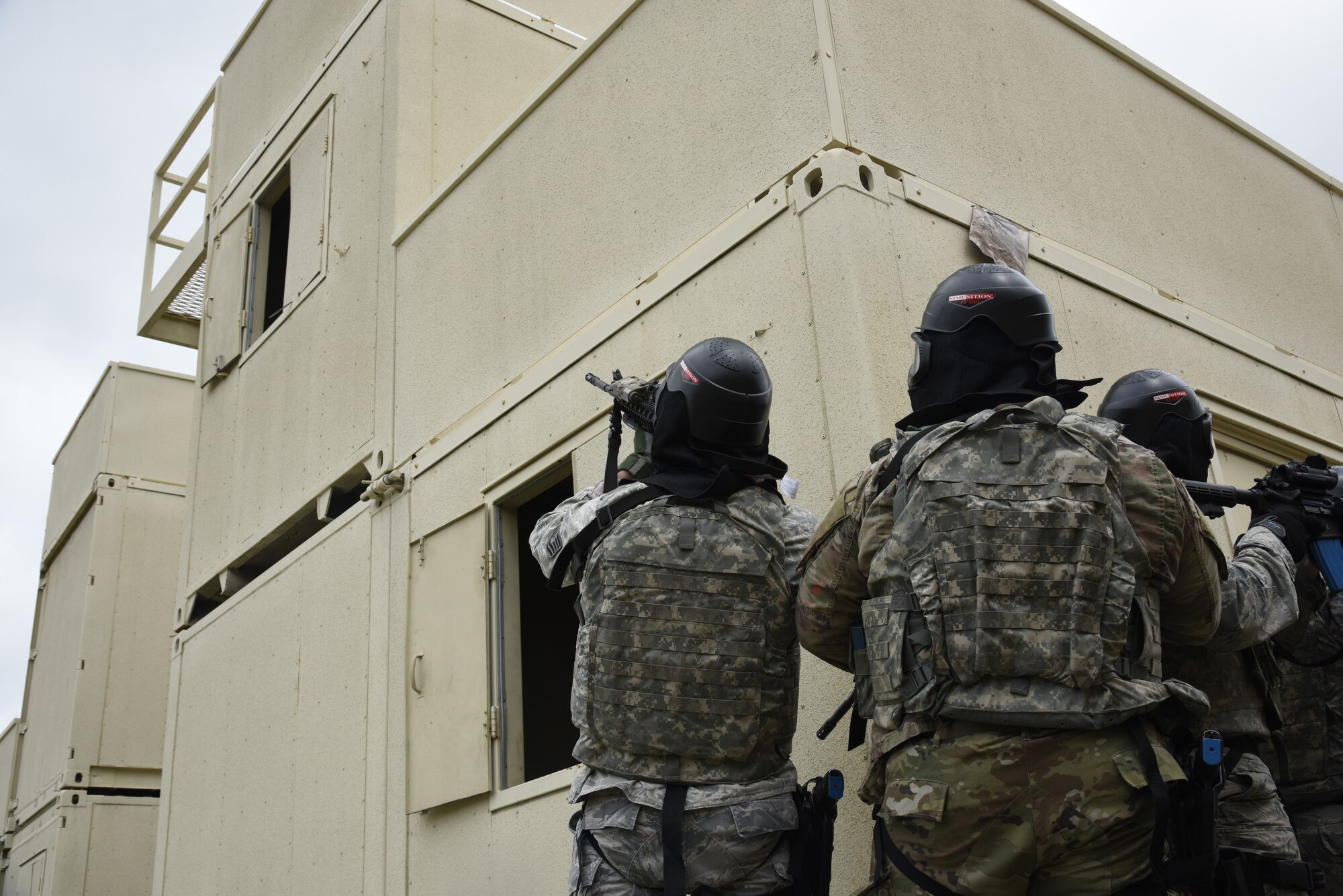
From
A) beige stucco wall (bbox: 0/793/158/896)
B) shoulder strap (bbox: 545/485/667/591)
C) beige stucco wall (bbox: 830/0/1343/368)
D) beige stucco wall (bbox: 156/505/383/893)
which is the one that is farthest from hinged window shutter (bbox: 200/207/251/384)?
shoulder strap (bbox: 545/485/667/591)

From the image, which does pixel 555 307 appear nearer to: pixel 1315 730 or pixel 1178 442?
pixel 1178 442

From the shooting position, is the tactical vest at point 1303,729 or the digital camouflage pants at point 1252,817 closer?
the digital camouflage pants at point 1252,817

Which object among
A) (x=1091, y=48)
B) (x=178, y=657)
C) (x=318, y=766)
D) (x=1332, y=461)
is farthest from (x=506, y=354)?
(x=178, y=657)

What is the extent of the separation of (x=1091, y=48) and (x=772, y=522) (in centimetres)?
349

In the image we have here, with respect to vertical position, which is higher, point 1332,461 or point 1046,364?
point 1332,461

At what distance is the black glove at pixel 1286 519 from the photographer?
3168 millimetres

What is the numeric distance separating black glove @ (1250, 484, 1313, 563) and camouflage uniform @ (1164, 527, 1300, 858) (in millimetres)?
99

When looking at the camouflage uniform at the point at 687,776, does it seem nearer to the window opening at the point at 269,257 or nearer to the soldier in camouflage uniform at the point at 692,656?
the soldier in camouflage uniform at the point at 692,656

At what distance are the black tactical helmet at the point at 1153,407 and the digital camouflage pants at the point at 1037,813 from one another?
145 cm

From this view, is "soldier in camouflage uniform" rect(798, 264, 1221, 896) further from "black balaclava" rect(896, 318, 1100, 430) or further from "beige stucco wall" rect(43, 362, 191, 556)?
"beige stucco wall" rect(43, 362, 191, 556)

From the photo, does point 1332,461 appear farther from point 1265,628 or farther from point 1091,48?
point 1265,628

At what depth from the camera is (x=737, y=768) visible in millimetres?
2926

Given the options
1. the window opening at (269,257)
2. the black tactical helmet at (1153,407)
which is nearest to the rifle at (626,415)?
the black tactical helmet at (1153,407)

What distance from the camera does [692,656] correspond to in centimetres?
293
